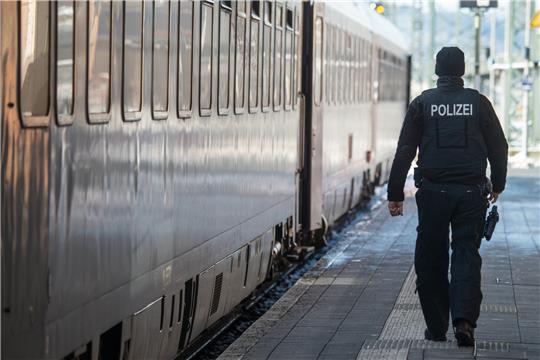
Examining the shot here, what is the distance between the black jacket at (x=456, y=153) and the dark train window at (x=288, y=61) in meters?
4.76

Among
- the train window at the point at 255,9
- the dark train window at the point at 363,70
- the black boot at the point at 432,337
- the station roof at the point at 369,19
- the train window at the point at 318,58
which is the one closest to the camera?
the black boot at the point at 432,337

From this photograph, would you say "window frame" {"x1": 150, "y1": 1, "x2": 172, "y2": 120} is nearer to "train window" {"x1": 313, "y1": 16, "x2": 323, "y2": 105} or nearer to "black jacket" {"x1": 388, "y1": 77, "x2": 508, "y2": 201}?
"black jacket" {"x1": 388, "y1": 77, "x2": 508, "y2": 201}

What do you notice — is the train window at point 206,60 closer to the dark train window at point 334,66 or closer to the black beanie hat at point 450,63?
the black beanie hat at point 450,63

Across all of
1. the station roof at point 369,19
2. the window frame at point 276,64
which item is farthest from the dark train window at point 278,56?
the station roof at point 369,19

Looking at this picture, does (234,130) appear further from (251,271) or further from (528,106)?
(528,106)

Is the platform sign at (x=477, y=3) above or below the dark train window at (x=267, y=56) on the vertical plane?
above

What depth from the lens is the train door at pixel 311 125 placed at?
16281 millimetres

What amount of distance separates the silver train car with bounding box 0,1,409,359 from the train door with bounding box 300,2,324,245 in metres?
0.65

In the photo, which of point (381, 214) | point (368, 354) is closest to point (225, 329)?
point (368, 354)

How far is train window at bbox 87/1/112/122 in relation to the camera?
691 centimetres

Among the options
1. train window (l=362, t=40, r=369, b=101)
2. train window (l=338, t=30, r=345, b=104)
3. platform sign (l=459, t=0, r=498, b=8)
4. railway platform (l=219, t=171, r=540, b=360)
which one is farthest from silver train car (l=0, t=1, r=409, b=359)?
platform sign (l=459, t=0, r=498, b=8)

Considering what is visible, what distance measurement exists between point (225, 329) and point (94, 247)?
5.69 metres

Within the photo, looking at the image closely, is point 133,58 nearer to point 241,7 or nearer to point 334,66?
point 241,7

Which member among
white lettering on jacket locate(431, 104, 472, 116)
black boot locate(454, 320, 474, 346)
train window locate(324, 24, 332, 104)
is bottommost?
black boot locate(454, 320, 474, 346)
